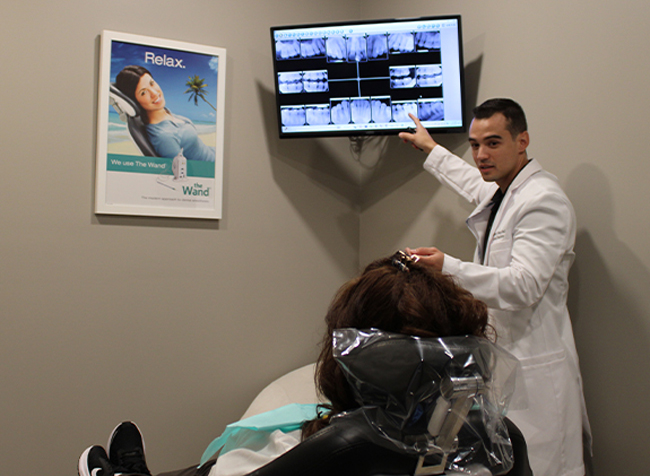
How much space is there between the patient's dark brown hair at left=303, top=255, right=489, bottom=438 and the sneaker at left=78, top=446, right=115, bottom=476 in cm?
82

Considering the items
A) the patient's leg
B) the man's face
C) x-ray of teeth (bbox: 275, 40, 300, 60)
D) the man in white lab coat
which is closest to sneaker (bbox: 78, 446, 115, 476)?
the patient's leg

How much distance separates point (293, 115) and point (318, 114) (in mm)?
139

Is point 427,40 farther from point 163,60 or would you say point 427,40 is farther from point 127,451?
point 127,451

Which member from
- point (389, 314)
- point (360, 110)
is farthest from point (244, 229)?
point (389, 314)

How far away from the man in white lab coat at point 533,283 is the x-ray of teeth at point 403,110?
0.61 meters

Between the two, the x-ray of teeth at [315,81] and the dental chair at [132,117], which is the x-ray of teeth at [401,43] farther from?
the dental chair at [132,117]

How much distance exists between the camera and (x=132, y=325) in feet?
7.93

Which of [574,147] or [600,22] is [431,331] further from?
[600,22]

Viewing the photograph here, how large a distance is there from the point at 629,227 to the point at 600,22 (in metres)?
0.78

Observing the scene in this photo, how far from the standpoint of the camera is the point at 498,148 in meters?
1.82

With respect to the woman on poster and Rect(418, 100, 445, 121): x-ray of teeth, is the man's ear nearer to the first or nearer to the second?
Rect(418, 100, 445, 121): x-ray of teeth

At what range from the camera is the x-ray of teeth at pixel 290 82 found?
8.29 ft

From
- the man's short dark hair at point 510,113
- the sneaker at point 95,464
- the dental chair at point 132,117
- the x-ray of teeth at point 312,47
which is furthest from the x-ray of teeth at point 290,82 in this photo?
the sneaker at point 95,464

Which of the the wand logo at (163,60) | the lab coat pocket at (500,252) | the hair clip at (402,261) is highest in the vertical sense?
the the wand logo at (163,60)
